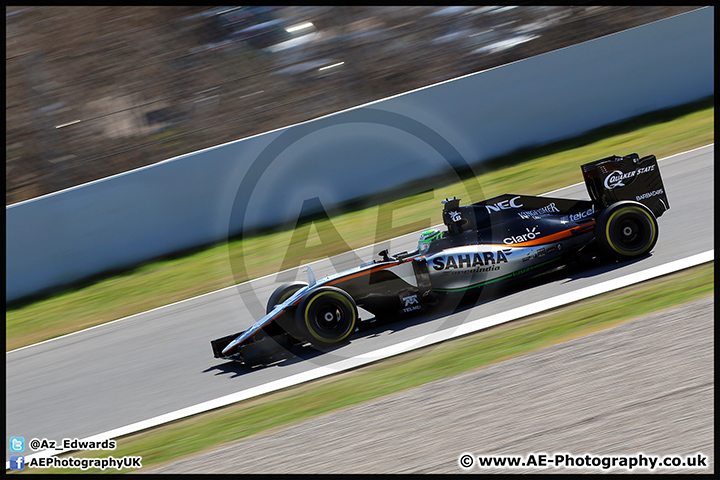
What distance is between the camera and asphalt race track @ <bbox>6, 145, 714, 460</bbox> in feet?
20.2

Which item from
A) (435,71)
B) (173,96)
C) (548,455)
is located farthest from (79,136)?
(548,455)

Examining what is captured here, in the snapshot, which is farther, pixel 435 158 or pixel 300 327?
pixel 435 158

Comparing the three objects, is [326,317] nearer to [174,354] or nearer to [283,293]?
[283,293]

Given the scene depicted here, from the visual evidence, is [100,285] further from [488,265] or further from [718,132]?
[718,132]

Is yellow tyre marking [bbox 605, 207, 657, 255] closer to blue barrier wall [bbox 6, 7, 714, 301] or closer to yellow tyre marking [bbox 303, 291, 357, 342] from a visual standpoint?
yellow tyre marking [bbox 303, 291, 357, 342]

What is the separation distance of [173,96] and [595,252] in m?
11.8

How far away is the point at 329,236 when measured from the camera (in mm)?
10703

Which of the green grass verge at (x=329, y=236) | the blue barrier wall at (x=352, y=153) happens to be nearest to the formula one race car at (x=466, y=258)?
the green grass verge at (x=329, y=236)

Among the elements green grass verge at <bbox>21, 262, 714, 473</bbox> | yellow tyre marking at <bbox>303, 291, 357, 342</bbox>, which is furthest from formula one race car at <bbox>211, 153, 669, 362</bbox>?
green grass verge at <bbox>21, 262, 714, 473</bbox>

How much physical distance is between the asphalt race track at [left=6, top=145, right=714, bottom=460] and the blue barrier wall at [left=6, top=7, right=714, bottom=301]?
259 cm

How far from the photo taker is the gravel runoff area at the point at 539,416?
411 centimetres

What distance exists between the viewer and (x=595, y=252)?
6707 millimetres
